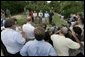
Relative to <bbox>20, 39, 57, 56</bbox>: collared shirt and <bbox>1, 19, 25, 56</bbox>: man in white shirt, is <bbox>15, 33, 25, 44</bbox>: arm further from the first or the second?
<bbox>20, 39, 57, 56</bbox>: collared shirt

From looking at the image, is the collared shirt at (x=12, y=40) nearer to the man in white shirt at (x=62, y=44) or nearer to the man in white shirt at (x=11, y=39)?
the man in white shirt at (x=11, y=39)

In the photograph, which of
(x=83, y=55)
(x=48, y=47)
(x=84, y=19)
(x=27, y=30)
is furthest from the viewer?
(x=27, y=30)

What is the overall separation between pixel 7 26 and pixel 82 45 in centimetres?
129

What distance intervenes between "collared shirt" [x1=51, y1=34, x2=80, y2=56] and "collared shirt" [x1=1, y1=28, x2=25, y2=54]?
0.56m

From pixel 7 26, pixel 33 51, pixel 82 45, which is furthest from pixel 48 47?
pixel 7 26

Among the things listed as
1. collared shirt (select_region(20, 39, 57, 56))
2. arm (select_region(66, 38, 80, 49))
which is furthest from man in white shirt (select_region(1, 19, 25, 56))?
arm (select_region(66, 38, 80, 49))

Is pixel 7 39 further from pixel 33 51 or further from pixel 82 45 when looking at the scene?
pixel 82 45

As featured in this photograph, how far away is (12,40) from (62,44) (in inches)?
34.2

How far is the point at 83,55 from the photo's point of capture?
4734 millimetres

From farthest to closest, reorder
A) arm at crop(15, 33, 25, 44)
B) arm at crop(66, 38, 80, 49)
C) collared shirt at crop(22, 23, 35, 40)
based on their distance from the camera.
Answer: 1. collared shirt at crop(22, 23, 35, 40)
2. arm at crop(15, 33, 25, 44)
3. arm at crop(66, 38, 80, 49)

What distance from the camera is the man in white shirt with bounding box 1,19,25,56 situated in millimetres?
4893

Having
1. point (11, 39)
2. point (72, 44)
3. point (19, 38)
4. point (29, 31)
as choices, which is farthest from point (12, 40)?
point (72, 44)

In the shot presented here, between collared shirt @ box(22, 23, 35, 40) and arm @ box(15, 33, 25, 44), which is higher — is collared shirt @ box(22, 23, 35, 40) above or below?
below

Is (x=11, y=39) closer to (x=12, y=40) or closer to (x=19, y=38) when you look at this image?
(x=12, y=40)
